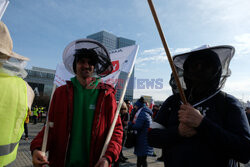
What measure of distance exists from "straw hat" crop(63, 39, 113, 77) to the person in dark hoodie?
40.8 inches

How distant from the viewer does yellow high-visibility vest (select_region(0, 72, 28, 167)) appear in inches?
62.0

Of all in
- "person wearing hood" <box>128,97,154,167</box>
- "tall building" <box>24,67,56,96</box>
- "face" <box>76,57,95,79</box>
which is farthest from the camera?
"tall building" <box>24,67,56,96</box>

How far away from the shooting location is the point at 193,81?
1505 millimetres

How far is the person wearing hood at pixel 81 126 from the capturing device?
1715 mm

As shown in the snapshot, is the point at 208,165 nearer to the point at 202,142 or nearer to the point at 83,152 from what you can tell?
the point at 202,142

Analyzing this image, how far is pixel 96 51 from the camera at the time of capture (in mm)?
2283

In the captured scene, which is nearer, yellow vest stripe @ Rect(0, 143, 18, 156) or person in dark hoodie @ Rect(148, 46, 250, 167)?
person in dark hoodie @ Rect(148, 46, 250, 167)

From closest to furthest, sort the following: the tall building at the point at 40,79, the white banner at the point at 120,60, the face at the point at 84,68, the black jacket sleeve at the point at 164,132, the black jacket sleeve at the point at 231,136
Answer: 1. the black jacket sleeve at the point at 231,136
2. the black jacket sleeve at the point at 164,132
3. the face at the point at 84,68
4. the white banner at the point at 120,60
5. the tall building at the point at 40,79

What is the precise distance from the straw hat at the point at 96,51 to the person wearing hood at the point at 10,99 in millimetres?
609

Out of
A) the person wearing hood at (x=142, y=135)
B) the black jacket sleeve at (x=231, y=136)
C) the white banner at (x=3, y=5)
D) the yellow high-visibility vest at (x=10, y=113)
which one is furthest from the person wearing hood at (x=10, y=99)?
the person wearing hood at (x=142, y=135)

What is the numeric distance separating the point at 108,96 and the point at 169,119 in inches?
28.8

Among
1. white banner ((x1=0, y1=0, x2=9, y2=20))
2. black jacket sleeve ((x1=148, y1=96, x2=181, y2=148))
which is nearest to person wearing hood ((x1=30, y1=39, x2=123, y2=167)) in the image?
black jacket sleeve ((x1=148, y1=96, x2=181, y2=148))

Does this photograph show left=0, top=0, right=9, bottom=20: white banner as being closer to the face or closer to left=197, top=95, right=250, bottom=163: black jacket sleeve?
the face

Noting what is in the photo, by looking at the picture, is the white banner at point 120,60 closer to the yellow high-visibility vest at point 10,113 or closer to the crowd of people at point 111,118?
the crowd of people at point 111,118
